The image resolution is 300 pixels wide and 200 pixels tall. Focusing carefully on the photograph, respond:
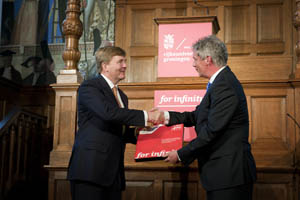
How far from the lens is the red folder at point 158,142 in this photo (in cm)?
334

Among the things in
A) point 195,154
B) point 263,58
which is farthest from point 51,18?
point 195,154

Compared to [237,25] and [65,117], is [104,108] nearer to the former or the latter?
[65,117]

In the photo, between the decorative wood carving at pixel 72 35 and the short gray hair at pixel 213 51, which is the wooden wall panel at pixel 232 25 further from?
the short gray hair at pixel 213 51

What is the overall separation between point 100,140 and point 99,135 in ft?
0.12

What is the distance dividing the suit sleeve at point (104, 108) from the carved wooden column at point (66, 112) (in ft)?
5.02

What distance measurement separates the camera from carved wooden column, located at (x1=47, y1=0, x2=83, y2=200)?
15.0 ft

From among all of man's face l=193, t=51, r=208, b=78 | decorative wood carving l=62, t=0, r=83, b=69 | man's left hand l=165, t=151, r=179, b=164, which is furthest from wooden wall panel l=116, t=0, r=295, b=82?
man's left hand l=165, t=151, r=179, b=164

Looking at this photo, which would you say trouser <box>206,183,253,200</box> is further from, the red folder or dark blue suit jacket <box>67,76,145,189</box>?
dark blue suit jacket <box>67,76,145,189</box>

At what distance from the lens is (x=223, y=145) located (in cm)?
286

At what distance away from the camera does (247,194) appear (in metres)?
2.80

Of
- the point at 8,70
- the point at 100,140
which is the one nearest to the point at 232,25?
the point at 8,70

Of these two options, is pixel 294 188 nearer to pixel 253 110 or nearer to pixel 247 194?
pixel 253 110

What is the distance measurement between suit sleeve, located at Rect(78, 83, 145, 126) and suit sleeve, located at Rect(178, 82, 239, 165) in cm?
→ 53

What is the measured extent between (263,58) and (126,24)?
10.7 ft
